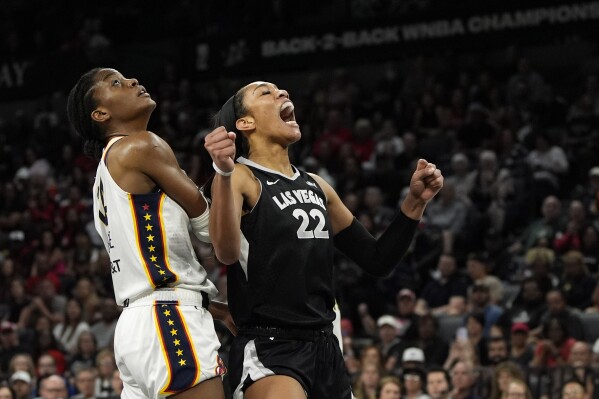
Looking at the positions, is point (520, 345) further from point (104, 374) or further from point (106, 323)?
point (106, 323)

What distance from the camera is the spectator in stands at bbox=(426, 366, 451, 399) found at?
386 inches

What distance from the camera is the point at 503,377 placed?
9.41 meters

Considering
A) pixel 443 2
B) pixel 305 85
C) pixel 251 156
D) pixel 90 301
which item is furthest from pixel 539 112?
pixel 251 156

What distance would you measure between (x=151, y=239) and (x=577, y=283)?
7792 millimetres

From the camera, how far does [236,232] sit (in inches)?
181

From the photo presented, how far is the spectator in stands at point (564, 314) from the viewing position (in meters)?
10.8

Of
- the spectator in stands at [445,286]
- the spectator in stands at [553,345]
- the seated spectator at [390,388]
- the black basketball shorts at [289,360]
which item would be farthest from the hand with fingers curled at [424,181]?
the spectator in stands at [445,286]

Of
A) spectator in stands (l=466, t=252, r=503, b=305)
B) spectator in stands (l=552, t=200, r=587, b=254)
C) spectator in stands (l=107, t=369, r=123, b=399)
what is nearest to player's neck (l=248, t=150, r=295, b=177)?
spectator in stands (l=107, t=369, r=123, b=399)

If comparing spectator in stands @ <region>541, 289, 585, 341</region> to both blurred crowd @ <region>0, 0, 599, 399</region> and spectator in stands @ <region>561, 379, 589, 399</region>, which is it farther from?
spectator in stands @ <region>561, 379, 589, 399</region>

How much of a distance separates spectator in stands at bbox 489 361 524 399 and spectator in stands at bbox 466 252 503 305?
2491mm

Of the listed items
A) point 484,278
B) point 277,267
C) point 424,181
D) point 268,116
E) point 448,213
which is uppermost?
point 268,116

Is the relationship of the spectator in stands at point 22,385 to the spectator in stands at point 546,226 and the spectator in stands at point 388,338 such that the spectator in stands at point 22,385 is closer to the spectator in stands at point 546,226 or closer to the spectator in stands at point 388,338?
the spectator in stands at point 388,338

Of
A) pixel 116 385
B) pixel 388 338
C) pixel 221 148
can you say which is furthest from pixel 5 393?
pixel 221 148

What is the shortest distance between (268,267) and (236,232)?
371 mm
